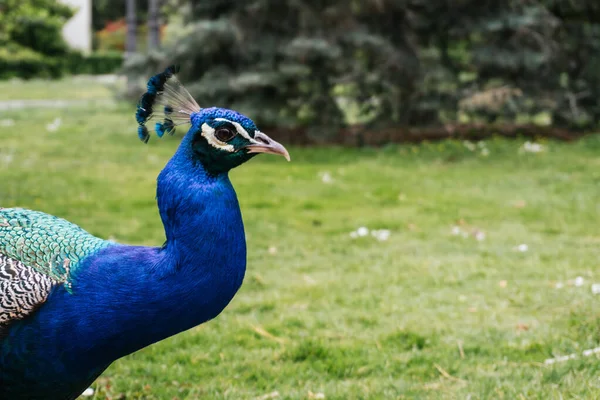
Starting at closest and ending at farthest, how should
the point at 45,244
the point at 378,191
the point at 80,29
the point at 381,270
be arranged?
1. the point at 45,244
2. the point at 381,270
3. the point at 378,191
4. the point at 80,29

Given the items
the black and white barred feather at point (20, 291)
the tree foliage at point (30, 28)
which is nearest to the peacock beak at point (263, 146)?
the black and white barred feather at point (20, 291)

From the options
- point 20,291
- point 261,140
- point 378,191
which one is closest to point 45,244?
point 20,291

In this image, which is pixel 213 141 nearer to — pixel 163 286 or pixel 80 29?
pixel 163 286

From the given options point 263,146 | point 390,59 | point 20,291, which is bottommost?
point 20,291

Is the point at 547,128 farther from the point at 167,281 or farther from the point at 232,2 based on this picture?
the point at 167,281

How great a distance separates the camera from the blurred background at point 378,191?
369 centimetres

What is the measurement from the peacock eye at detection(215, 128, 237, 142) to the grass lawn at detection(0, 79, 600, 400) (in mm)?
1417

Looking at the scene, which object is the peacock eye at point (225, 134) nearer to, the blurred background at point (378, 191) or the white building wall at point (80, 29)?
the blurred background at point (378, 191)

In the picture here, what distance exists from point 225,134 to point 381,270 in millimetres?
2918

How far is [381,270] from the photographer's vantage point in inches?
201

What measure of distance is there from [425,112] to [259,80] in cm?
245

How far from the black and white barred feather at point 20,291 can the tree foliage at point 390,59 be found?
7059mm

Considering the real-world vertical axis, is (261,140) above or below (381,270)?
above

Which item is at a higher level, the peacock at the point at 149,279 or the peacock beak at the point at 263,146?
the peacock beak at the point at 263,146
